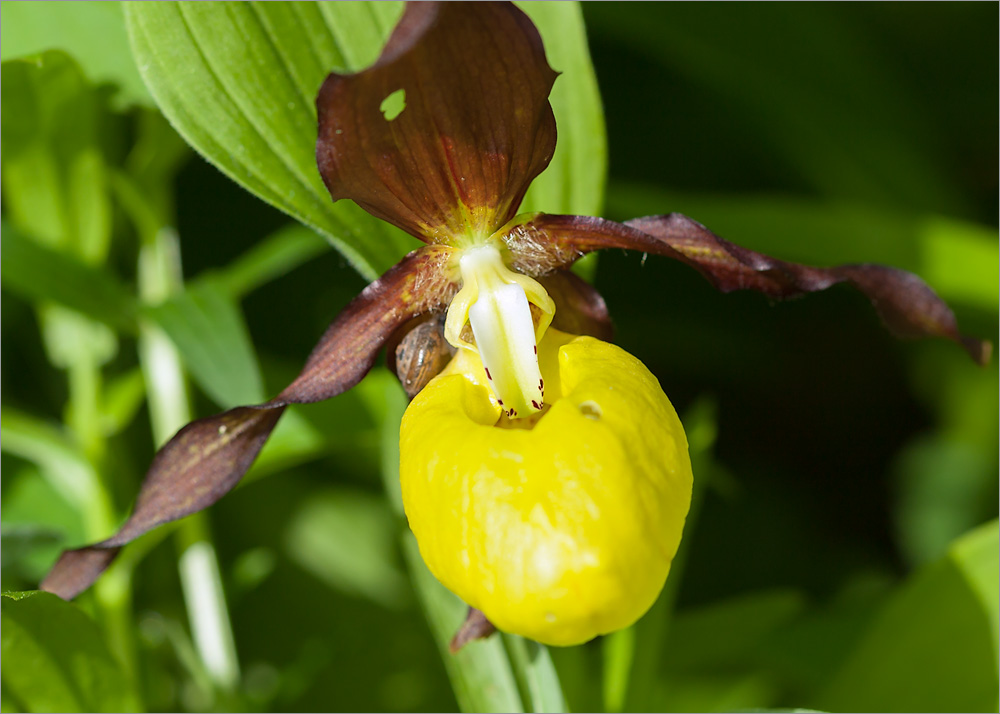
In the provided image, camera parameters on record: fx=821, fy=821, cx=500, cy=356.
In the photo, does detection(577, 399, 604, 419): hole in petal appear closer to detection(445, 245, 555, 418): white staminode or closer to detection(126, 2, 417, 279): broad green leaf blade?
detection(445, 245, 555, 418): white staminode

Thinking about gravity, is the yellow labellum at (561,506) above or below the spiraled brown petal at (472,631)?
above

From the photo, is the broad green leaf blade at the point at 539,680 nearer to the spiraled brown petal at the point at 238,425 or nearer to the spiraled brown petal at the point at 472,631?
the spiraled brown petal at the point at 472,631

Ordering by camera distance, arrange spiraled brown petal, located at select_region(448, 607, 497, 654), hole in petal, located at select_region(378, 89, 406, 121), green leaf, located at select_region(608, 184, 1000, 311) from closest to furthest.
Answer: hole in petal, located at select_region(378, 89, 406, 121)
spiraled brown petal, located at select_region(448, 607, 497, 654)
green leaf, located at select_region(608, 184, 1000, 311)

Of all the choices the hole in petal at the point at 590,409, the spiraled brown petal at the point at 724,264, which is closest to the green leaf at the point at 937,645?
the spiraled brown petal at the point at 724,264

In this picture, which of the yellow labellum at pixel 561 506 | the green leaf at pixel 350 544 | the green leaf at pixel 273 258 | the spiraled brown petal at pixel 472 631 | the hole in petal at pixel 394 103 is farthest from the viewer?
the green leaf at pixel 350 544

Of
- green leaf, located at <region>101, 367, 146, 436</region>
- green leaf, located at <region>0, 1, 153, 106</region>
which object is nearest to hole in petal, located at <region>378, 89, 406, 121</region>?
green leaf, located at <region>0, 1, 153, 106</region>

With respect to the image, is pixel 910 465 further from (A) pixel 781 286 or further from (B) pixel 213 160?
(B) pixel 213 160

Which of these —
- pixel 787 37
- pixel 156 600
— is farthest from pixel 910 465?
pixel 156 600
